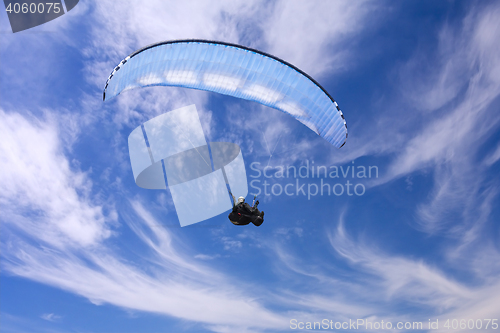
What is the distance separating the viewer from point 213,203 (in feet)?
74.3

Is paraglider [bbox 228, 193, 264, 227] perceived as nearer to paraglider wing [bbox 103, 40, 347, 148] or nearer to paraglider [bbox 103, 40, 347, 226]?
paraglider [bbox 103, 40, 347, 226]

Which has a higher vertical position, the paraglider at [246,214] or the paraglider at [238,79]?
the paraglider at [238,79]

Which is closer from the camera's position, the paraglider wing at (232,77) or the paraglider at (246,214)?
the paraglider wing at (232,77)

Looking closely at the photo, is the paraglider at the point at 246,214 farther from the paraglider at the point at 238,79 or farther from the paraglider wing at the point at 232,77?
the paraglider wing at the point at 232,77

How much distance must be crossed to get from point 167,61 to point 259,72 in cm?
387

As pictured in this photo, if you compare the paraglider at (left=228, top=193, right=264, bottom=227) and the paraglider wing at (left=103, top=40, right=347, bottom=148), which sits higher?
the paraglider wing at (left=103, top=40, right=347, bottom=148)

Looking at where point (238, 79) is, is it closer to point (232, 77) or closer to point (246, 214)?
point (232, 77)

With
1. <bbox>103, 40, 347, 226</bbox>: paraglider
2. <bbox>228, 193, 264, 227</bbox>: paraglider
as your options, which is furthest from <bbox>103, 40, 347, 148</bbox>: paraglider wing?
<bbox>228, 193, 264, 227</bbox>: paraglider

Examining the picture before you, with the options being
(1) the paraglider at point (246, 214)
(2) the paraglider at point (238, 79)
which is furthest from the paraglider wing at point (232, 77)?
(1) the paraglider at point (246, 214)

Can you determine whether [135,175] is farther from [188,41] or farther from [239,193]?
[188,41]

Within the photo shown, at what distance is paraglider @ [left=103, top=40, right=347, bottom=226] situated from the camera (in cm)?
1291

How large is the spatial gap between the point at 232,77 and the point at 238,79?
286mm

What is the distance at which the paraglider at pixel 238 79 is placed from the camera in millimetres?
12914

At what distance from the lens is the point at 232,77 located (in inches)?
568
